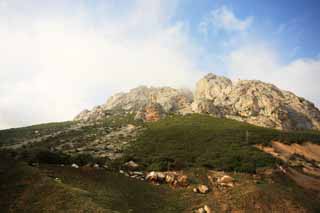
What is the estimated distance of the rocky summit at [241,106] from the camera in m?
74.8

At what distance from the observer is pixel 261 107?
258ft

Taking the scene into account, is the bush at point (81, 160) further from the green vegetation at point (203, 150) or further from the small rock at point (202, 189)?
the small rock at point (202, 189)

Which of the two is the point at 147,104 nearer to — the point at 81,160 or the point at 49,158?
the point at 81,160

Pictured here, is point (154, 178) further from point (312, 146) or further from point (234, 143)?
point (312, 146)

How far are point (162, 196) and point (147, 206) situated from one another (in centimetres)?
222

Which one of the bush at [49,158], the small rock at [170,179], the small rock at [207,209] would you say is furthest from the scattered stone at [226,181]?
the bush at [49,158]

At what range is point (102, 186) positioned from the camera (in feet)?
49.4

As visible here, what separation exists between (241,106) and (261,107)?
6104mm

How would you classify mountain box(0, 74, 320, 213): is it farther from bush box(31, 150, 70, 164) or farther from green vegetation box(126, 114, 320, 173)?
green vegetation box(126, 114, 320, 173)

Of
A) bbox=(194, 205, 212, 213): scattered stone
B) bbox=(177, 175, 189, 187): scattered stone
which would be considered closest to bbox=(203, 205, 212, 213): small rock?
bbox=(194, 205, 212, 213): scattered stone

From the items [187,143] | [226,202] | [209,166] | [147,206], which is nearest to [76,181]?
[147,206]

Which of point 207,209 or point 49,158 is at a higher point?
point 49,158

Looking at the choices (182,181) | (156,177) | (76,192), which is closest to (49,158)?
(76,192)

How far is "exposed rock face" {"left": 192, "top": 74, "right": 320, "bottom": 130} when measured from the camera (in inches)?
2922
